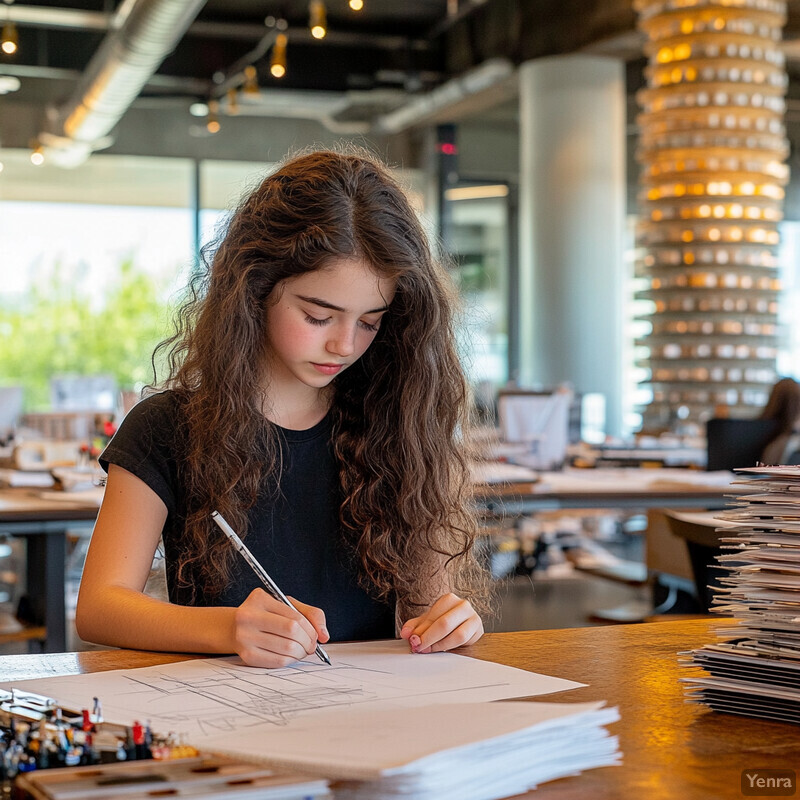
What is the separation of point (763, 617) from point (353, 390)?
849 mm

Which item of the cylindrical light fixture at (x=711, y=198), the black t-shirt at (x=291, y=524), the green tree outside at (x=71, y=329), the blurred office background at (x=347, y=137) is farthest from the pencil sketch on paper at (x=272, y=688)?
the green tree outside at (x=71, y=329)

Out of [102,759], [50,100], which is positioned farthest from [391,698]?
[50,100]

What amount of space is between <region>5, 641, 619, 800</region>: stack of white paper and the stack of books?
16cm

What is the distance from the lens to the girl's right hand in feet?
3.97

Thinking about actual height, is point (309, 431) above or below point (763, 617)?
above

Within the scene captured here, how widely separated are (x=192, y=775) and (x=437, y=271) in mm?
1103

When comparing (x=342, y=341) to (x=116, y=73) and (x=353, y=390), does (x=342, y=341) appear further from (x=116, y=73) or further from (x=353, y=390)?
(x=116, y=73)

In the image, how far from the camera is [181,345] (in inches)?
69.1

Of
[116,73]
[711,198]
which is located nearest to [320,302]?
[711,198]

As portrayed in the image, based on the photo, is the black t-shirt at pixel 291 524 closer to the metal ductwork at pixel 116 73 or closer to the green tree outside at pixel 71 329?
the metal ductwork at pixel 116 73

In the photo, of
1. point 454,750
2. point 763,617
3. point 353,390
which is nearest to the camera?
point 454,750

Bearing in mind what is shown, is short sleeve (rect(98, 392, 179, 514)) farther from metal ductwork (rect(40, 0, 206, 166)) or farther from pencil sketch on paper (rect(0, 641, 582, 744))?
metal ductwork (rect(40, 0, 206, 166))

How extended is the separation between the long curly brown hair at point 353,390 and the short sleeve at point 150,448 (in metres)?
0.02

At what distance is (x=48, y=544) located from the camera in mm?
2988
